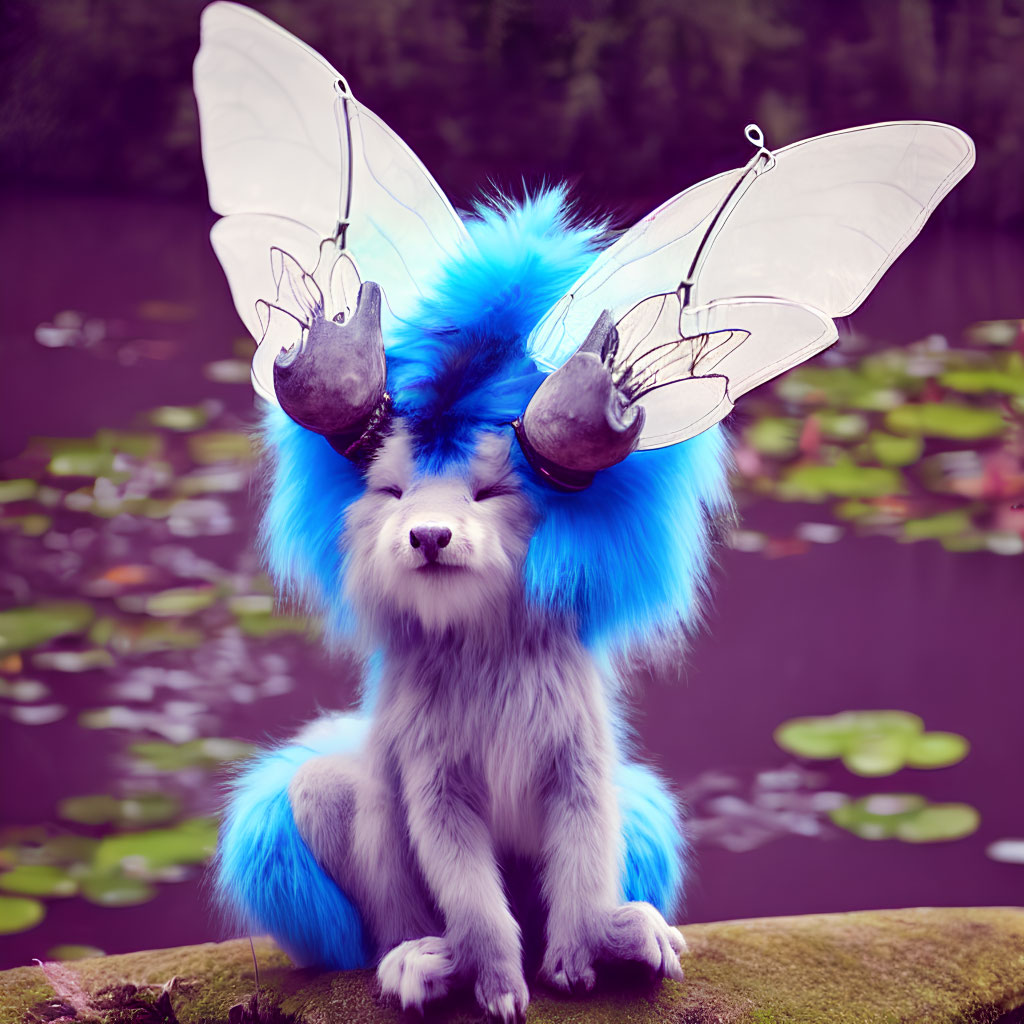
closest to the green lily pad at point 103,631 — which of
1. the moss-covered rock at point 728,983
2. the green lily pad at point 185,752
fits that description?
the green lily pad at point 185,752

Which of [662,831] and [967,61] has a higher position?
[967,61]

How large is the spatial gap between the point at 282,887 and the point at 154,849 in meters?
0.71

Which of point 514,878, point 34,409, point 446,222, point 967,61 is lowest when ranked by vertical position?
point 514,878

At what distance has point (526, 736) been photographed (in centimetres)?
67

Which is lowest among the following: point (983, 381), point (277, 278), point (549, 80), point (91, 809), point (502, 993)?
point (502, 993)

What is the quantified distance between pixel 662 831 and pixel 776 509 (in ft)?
2.93

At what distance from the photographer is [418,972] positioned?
2.08 feet

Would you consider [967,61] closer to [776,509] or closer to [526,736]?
[776,509]

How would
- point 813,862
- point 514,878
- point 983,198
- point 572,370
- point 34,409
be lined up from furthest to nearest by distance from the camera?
point 983,198
point 34,409
point 813,862
point 514,878
point 572,370

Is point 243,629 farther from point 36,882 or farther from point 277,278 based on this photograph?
point 277,278

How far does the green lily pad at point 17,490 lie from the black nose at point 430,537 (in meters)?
1.06

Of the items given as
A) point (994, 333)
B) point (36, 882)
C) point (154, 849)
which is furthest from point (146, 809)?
point (994, 333)

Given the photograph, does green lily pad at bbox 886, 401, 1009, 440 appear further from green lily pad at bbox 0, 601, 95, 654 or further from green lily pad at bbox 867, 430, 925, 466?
green lily pad at bbox 0, 601, 95, 654

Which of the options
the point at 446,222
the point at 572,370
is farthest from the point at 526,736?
the point at 446,222
